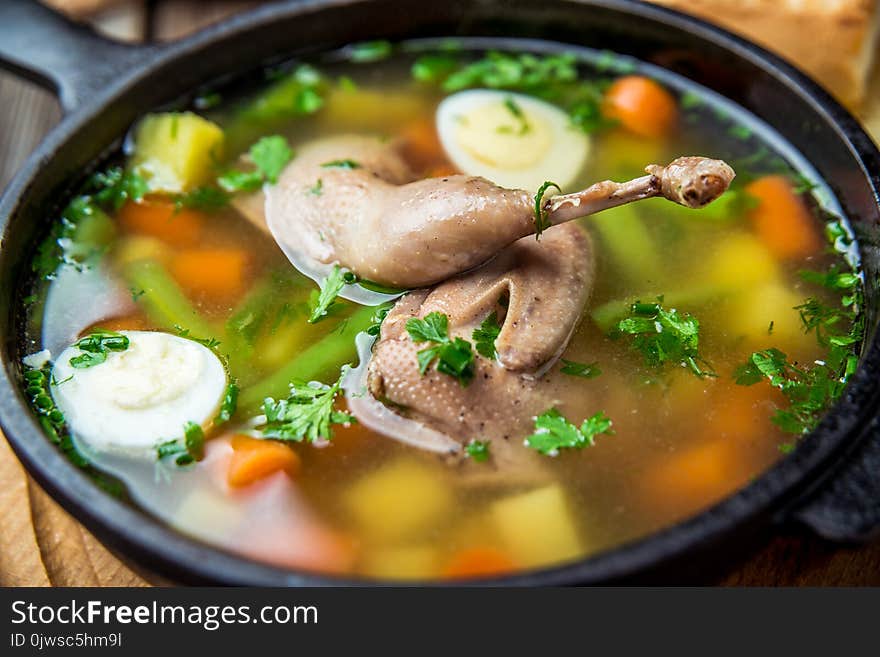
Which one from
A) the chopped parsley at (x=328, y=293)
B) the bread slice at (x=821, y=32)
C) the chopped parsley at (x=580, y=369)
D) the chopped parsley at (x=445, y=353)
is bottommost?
the chopped parsley at (x=328, y=293)

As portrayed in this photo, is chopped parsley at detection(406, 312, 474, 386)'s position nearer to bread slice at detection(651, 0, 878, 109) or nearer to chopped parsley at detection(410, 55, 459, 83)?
chopped parsley at detection(410, 55, 459, 83)

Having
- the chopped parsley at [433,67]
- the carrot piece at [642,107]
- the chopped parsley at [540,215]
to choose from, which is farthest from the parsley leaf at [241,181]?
the carrot piece at [642,107]

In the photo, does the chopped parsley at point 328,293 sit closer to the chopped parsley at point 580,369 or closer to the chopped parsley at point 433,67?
the chopped parsley at point 580,369

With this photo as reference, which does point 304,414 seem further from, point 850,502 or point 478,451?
point 850,502

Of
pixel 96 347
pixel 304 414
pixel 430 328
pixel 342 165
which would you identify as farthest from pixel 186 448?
pixel 342 165

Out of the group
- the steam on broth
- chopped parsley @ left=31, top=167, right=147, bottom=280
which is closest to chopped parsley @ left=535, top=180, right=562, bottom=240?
the steam on broth

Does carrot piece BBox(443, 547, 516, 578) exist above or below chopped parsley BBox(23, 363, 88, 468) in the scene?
above

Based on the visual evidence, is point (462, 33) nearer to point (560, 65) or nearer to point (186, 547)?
point (560, 65)
